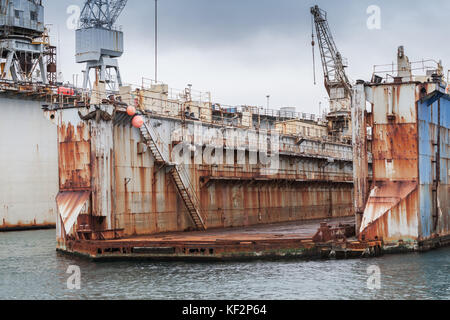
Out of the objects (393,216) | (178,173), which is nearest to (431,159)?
(393,216)

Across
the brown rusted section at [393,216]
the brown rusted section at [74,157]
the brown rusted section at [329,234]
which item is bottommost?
the brown rusted section at [329,234]

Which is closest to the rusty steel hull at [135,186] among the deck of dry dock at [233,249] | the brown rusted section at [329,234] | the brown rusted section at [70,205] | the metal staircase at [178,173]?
the brown rusted section at [70,205]

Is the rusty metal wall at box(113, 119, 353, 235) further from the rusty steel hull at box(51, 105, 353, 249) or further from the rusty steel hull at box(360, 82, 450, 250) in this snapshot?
the rusty steel hull at box(360, 82, 450, 250)

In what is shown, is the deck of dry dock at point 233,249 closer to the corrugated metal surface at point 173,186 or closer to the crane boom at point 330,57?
the corrugated metal surface at point 173,186

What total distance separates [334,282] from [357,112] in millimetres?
10683

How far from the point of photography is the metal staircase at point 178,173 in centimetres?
3438

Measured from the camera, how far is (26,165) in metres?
53.2

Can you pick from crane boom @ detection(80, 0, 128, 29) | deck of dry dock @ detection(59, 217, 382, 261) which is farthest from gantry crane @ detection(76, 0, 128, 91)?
deck of dry dock @ detection(59, 217, 382, 261)

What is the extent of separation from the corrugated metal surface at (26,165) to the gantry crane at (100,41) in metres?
11.2

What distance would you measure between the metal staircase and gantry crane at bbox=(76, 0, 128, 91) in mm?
30304

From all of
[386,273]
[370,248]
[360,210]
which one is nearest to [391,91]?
[360,210]

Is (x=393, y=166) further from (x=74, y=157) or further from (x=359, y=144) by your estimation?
(x=74, y=157)

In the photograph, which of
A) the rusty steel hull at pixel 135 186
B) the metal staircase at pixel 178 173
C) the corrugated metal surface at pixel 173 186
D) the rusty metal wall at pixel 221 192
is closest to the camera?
the rusty steel hull at pixel 135 186

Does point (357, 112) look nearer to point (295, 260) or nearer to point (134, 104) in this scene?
point (295, 260)
